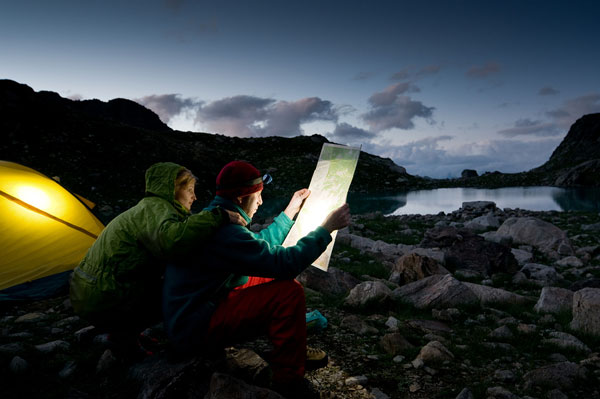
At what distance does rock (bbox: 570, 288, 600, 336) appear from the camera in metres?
4.44

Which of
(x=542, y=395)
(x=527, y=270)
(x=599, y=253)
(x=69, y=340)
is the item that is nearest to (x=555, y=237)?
(x=599, y=253)

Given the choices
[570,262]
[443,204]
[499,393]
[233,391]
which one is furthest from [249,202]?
[443,204]

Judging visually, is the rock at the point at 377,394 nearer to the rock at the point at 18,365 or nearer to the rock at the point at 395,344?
the rock at the point at 395,344

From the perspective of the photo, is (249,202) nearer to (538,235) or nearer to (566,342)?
(566,342)

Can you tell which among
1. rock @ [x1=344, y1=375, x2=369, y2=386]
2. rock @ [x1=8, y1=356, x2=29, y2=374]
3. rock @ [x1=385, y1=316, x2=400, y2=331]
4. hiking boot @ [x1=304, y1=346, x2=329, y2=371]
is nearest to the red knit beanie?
hiking boot @ [x1=304, y1=346, x2=329, y2=371]

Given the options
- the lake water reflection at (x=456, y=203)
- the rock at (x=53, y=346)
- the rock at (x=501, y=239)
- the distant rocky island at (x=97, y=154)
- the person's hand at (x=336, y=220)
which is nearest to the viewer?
the person's hand at (x=336, y=220)

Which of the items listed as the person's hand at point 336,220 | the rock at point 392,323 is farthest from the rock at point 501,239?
the person's hand at point 336,220

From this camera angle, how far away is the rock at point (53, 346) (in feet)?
12.6

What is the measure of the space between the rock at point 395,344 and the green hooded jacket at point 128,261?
257 centimetres

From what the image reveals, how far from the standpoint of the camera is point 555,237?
10.9 m

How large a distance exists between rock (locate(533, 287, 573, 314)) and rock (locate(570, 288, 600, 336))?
0.59m

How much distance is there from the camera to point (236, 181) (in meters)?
2.92

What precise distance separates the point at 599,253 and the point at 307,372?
10.3 m

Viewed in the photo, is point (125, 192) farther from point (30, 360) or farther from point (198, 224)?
point (198, 224)
